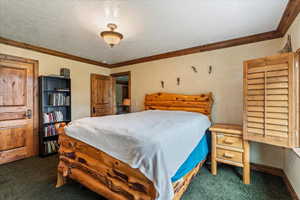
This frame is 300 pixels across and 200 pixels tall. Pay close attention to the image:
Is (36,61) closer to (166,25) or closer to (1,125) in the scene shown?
(1,125)

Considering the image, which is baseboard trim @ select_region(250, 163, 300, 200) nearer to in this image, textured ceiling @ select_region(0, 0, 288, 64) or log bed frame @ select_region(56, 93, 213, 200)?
log bed frame @ select_region(56, 93, 213, 200)

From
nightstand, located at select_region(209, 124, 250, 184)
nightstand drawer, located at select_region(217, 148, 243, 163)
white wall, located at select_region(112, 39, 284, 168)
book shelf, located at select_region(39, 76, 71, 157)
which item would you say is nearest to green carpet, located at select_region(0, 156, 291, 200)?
nightstand, located at select_region(209, 124, 250, 184)

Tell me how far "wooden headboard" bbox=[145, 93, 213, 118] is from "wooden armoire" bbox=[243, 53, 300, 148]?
0.88 meters

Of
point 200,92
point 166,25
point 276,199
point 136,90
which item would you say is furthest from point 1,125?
point 276,199

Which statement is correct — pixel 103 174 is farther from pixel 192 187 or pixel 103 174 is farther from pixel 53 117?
pixel 53 117

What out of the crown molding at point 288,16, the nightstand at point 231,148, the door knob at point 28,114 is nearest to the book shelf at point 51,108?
the door knob at point 28,114

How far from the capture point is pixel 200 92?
2.97 m

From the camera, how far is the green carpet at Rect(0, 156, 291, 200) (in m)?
1.71

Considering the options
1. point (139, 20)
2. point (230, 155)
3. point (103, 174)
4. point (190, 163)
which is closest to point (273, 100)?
point (230, 155)

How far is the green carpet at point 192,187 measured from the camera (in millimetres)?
1714

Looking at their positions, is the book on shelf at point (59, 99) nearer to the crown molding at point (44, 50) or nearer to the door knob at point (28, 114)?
the door knob at point (28, 114)

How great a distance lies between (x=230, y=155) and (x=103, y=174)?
1.84 meters

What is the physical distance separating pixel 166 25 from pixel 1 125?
3503 millimetres

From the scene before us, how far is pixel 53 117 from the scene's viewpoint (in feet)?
10.2
